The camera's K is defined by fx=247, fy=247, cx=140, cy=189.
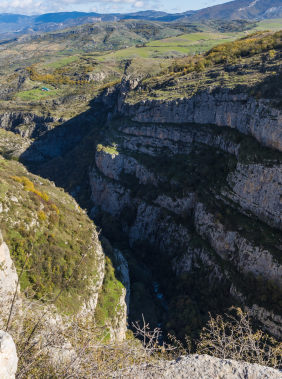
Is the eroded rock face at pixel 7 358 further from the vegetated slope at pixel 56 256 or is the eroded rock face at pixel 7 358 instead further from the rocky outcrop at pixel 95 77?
the rocky outcrop at pixel 95 77

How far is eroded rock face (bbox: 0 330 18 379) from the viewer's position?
7.79m

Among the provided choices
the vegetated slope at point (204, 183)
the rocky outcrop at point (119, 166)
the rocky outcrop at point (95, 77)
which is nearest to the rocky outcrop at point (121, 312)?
the vegetated slope at point (204, 183)

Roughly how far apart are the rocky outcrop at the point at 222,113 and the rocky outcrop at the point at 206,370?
29.2 m

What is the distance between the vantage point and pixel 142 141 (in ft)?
196

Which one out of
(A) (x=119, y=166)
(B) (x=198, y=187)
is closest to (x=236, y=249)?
(B) (x=198, y=187)

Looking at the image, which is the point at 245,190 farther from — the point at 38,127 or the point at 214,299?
the point at 38,127

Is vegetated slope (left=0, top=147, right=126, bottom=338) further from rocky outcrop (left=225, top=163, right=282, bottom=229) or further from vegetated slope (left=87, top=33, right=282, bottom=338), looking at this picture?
rocky outcrop (left=225, top=163, right=282, bottom=229)

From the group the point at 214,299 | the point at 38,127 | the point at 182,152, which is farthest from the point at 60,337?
the point at 38,127

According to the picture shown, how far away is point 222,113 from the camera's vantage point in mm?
46031

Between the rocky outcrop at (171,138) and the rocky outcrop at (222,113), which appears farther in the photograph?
the rocky outcrop at (171,138)

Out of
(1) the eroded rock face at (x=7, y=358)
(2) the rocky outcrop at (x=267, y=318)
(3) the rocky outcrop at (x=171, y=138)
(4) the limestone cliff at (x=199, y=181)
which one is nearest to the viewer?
(1) the eroded rock face at (x=7, y=358)

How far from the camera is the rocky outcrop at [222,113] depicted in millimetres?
34881

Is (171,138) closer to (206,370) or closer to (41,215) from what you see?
(41,215)

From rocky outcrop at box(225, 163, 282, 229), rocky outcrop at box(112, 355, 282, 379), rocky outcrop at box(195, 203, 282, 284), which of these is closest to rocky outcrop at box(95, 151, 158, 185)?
rocky outcrop at box(195, 203, 282, 284)
